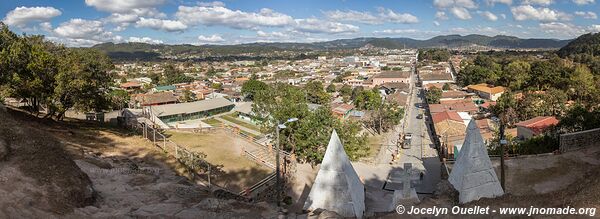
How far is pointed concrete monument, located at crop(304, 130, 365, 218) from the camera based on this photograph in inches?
600

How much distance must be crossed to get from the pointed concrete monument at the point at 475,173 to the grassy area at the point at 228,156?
390 inches

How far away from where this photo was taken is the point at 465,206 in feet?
38.9

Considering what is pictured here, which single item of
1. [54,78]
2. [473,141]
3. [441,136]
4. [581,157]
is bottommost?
[441,136]

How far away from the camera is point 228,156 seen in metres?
23.9

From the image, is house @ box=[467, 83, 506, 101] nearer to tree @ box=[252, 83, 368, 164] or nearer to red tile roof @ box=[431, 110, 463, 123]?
red tile roof @ box=[431, 110, 463, 123]

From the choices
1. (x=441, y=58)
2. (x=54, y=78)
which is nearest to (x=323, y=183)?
(x=54, y=78)

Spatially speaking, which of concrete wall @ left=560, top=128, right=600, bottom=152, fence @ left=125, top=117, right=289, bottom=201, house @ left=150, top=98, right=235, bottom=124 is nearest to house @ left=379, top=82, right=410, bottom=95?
house @ left=150, top=98, right=235, bottom=124

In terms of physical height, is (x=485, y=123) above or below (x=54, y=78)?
below

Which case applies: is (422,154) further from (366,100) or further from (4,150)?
(4,150)

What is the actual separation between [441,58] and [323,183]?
145 meters

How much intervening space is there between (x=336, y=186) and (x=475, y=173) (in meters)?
5.20

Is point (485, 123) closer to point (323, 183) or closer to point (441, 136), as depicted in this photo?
point (441, 136)

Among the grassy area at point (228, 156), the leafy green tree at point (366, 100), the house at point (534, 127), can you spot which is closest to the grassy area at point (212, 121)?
the grassy area at point (228, 156)

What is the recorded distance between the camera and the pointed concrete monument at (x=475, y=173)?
14641mm
